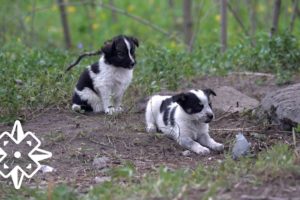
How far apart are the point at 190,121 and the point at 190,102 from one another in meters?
0.27

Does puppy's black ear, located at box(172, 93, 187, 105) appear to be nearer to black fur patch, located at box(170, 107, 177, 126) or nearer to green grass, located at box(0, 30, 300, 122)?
black fur patch, located at box(170, 107, 177, 126)

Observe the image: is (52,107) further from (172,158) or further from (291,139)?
(291,139)

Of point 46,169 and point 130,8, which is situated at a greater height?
point 130,8

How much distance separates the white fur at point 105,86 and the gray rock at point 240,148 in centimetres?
221

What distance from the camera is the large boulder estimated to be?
817cm

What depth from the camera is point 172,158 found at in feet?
25.0

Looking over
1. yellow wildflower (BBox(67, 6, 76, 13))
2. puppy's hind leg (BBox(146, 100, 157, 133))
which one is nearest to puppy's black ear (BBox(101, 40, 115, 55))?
puppy's hind leg (BBox(146, 100, 157, 133))

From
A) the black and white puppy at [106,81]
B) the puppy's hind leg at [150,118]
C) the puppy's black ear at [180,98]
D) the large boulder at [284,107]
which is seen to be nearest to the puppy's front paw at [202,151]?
the puppy's black ear at [180,98]

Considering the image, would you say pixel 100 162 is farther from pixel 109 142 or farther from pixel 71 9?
pixel 71 9

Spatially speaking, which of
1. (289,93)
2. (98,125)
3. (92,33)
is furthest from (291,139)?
(92,33)

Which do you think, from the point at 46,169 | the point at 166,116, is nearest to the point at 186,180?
the point at 46,169

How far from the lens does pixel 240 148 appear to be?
7340 mm

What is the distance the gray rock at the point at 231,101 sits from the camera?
30.0 feet

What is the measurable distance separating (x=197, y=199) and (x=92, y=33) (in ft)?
44.8
